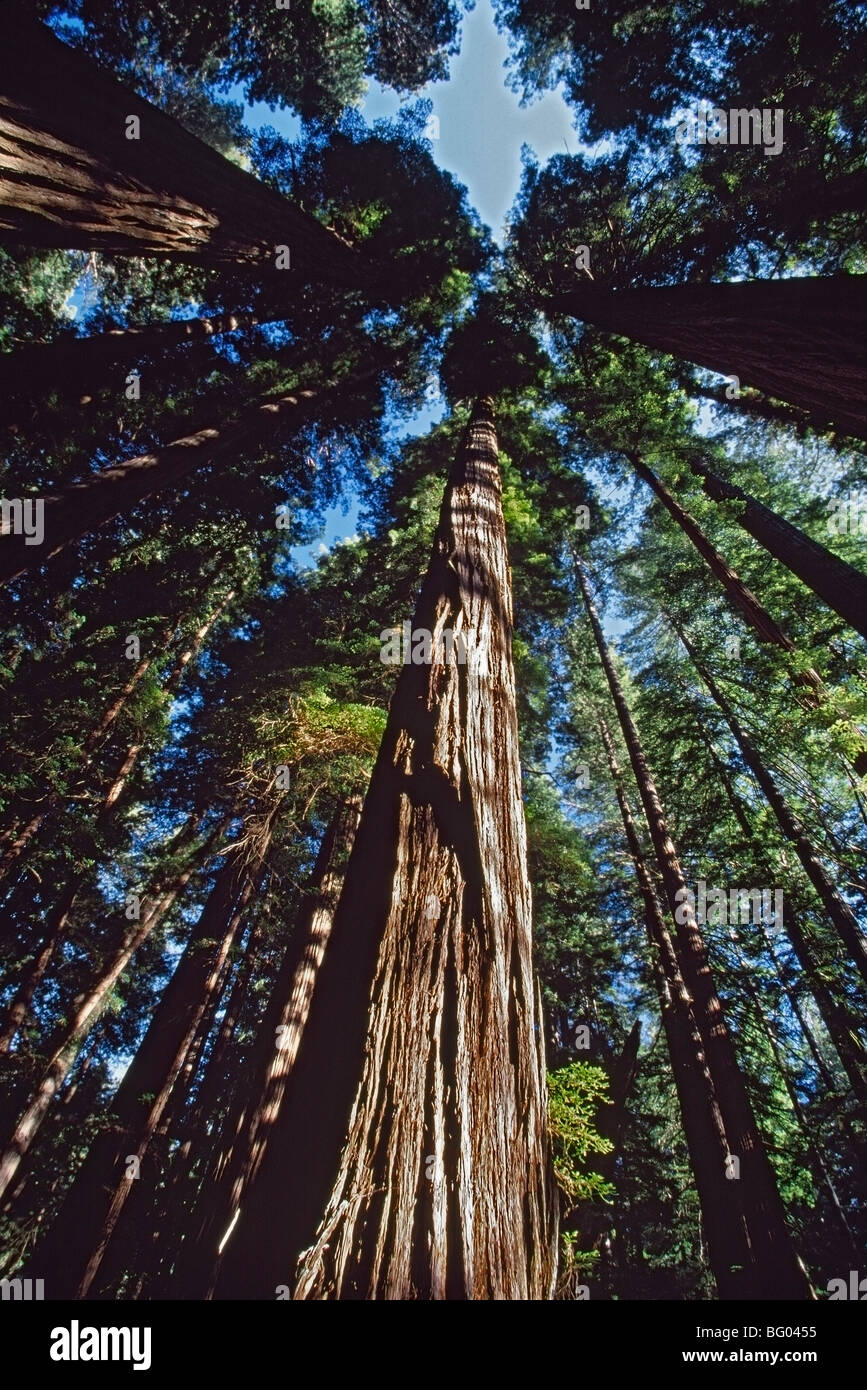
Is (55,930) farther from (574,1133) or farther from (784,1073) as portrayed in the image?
(784,1073)

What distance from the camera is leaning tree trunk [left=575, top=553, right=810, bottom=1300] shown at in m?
5.58

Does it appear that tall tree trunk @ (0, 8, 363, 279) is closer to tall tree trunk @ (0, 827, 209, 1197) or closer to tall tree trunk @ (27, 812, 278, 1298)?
tall tree trunk @ (27, 812, 278, 1298)

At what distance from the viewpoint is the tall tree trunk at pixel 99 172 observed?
3527 mm

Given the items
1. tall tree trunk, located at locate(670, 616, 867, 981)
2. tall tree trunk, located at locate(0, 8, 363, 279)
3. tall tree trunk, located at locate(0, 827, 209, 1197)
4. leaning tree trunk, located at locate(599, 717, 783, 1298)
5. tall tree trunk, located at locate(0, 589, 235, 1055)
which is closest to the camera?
tall tree trunk, located at locate(0, 8, 363, 279)

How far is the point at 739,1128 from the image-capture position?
6.46 meters

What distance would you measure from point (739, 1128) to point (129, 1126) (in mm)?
7870

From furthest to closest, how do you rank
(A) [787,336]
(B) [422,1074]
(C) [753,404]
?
(C) [753,404] → (A) [787,336] → (B) [422,1074]

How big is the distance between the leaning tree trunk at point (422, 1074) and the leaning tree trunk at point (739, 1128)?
7.21 metres

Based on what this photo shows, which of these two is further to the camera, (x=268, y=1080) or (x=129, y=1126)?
(x=129, y=1126)

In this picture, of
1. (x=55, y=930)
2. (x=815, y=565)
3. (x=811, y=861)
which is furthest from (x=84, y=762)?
(x=811, y=861)

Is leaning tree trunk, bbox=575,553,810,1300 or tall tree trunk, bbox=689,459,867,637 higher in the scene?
tall tree trunk, bbox=689,459,867,637

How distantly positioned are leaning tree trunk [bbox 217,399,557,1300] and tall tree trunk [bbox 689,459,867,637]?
22.3 ft

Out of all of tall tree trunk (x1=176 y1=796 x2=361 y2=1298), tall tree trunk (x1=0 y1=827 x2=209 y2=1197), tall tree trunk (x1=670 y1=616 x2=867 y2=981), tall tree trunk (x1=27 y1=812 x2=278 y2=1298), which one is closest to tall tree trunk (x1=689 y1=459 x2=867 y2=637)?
tall tree trunk (x1=670 y1=616 x2=867 y2=981)

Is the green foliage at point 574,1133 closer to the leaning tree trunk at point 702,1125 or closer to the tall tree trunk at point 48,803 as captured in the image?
the leaning tree trunk at point 702,1125
